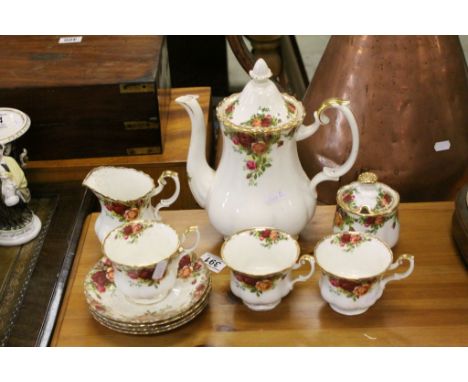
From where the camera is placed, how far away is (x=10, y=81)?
1.61 m

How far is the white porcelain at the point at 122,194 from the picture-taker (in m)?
A: 1.26

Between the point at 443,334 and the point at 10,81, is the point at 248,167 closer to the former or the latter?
the point at 443,334

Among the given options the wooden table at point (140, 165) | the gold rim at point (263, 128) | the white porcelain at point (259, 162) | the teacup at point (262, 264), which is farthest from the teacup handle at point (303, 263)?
the wooden table at point (140, 165)

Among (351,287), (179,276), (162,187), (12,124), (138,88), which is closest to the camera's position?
(351,287)

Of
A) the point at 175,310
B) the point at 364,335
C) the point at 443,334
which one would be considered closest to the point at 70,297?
the point at 175,310

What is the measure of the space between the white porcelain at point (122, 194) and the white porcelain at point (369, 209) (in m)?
0.31

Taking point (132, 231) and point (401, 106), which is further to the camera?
point (401, 106)

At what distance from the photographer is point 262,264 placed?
1191 mm

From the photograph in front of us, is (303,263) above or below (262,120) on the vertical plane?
below

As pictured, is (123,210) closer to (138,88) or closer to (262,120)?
(262,120)

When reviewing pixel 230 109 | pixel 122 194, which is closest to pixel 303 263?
pixel 230 109

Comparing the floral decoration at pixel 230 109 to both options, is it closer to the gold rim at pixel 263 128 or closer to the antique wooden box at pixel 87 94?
the gold rim at pixel 263 128

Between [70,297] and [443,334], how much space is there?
63 cm

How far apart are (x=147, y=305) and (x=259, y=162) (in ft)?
1.00
